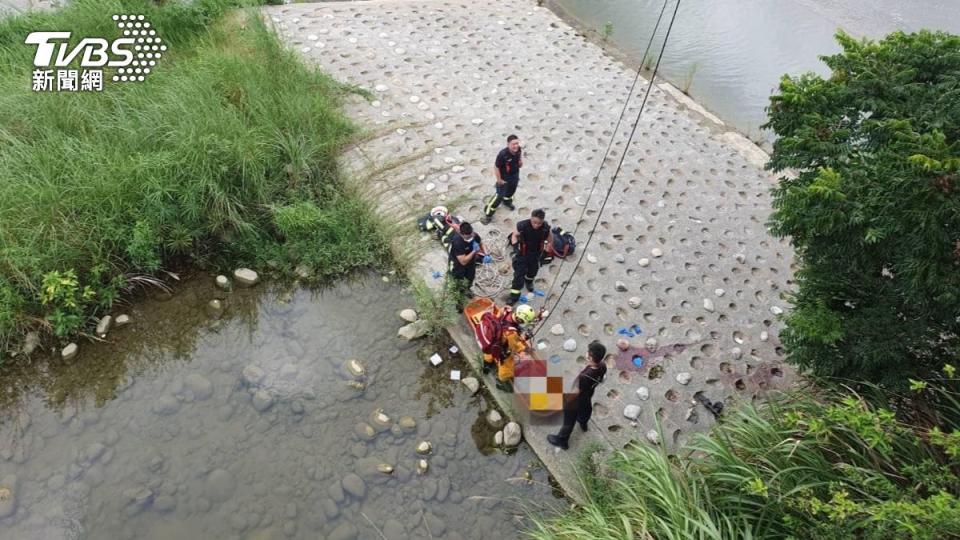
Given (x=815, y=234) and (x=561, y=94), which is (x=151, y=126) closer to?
(x=561, y=94)

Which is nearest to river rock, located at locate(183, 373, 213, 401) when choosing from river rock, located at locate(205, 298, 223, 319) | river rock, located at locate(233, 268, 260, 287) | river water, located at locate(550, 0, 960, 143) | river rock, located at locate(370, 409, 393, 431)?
river rock, located at locate(205, 298, 223, 319)

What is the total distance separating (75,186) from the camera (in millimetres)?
7254

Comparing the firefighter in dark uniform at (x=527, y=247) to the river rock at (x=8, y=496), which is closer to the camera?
the river rock at (x=8, y=496)

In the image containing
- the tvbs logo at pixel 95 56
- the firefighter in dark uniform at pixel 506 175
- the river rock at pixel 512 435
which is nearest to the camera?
the river rock at pixel 512 435

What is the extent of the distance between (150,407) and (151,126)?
3802mm

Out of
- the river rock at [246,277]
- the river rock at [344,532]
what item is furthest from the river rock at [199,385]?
the river rock at [344,532]

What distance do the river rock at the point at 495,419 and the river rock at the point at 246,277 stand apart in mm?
3558

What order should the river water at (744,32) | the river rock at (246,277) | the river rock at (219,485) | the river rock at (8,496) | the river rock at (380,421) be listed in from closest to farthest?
the river rock at (8,496) < the river rock at (219,485) < the river rock at (380,421) < the river rock at (246,277) < the river water at (744,32)

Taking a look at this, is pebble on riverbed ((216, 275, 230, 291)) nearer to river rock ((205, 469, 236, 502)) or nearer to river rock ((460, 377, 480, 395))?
river rock ((205, 469, 236, 502))

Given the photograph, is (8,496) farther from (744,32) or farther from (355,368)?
(744,32)

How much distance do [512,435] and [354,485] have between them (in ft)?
5.44

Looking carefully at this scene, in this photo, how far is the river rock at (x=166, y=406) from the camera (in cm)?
652

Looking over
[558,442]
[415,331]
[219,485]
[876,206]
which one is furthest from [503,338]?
[876,206]

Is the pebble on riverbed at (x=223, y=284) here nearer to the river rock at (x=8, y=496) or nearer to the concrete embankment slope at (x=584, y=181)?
the concrete embankment slope at (x=584, y=181)
